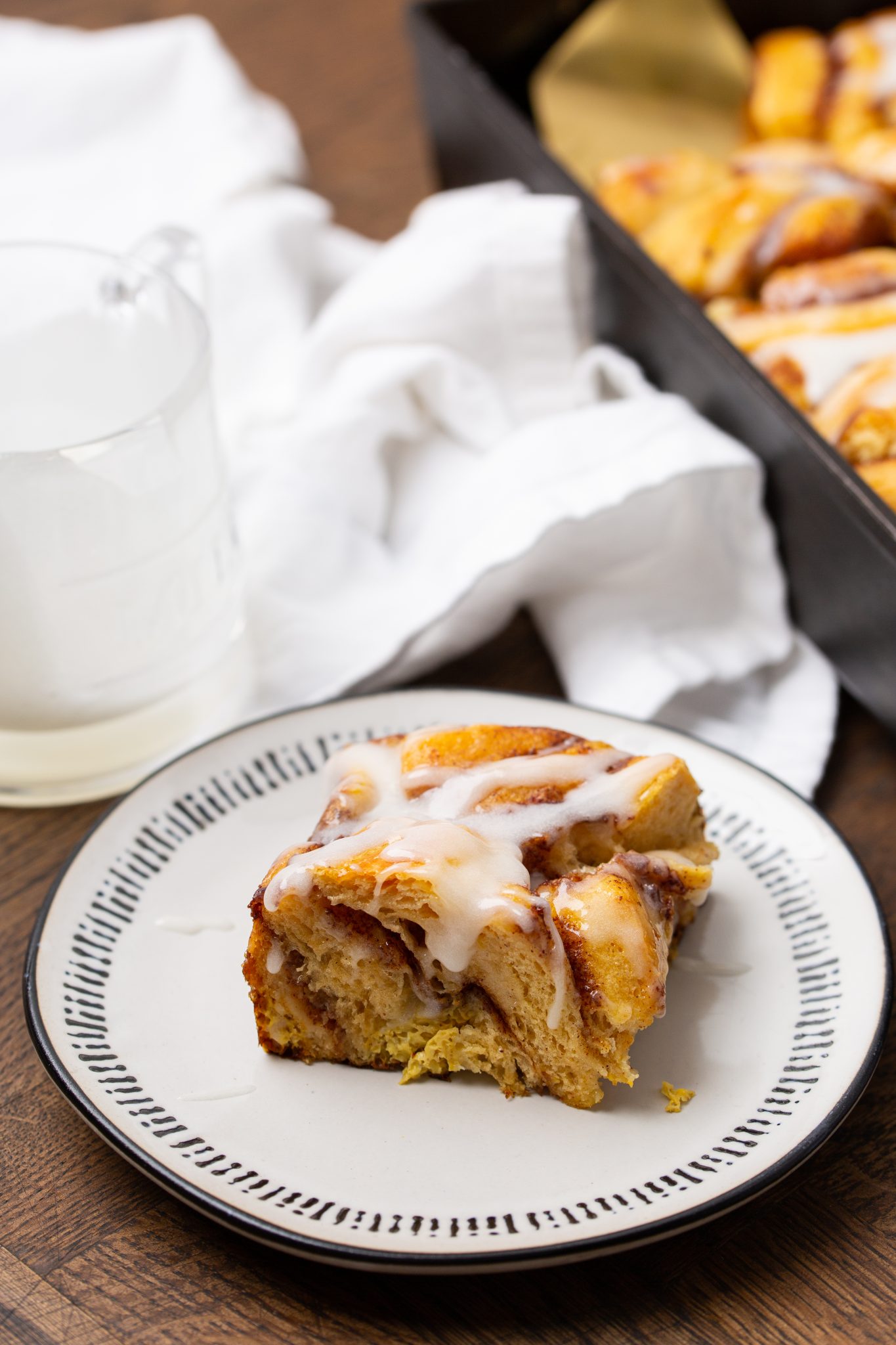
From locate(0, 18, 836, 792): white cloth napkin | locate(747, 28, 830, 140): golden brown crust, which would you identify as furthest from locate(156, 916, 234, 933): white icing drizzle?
locate(747, 28, 830, 140): golden brown crust

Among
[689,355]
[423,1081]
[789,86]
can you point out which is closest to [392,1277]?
[423,1081]

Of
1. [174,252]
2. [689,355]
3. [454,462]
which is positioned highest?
[174,252]

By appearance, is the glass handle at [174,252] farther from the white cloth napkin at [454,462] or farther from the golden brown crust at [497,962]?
the golden brown crust at [497,962]

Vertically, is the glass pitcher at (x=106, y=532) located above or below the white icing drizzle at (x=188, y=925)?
→ above

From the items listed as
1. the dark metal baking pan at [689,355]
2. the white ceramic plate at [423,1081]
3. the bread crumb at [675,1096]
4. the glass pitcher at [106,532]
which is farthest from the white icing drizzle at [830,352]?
the bread crumb at [675,1096]

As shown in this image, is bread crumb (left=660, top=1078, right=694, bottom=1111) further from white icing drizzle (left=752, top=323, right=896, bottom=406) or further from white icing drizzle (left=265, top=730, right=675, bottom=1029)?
white icing drizzle (left=752, top=323, right=896, bottom=406)

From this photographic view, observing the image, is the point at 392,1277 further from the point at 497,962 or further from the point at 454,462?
the point at 454,462
